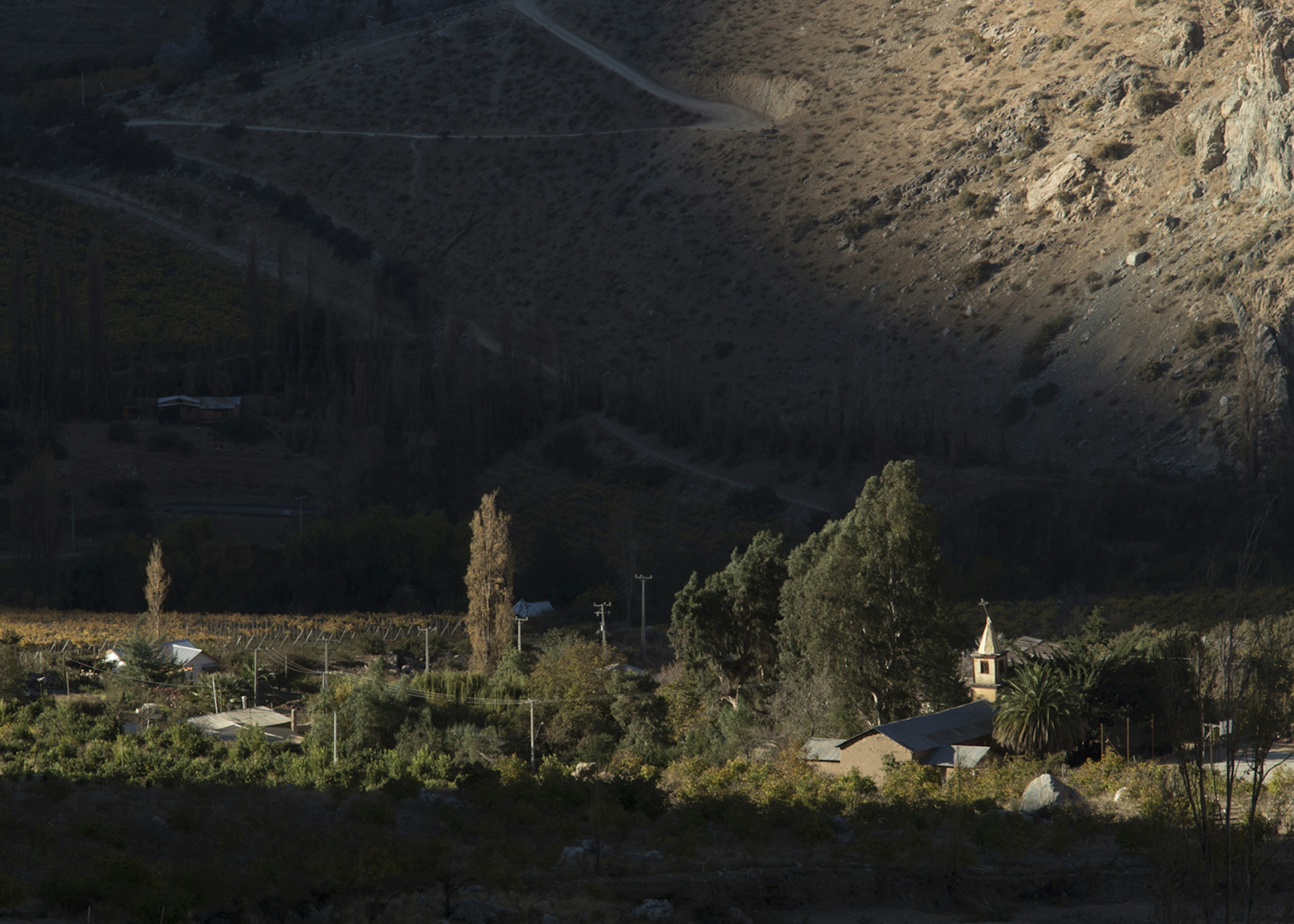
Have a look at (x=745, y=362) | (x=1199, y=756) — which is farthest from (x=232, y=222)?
(x=1199, y=756)

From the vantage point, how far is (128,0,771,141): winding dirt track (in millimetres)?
82625

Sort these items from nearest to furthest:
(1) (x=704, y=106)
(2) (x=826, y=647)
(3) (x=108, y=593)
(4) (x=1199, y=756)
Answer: (4) (x=1199, y=756), (2) (x=826, y=647), (3) (x=108, y=593), (1) (x=704, y=106)

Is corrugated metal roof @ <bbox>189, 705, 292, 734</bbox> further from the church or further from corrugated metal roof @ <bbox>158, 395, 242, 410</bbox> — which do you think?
corrugated metal roof @ <bbox>158, 395, 242, 410</bbox>

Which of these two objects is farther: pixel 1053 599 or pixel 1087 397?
pixel 1087 397

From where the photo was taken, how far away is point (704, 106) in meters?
85.1

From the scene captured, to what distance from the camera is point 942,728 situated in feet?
84.3

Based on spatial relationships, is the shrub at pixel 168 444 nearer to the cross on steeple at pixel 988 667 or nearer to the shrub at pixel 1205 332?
the shrub at pixel 1205 332

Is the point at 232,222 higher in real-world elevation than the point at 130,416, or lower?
higher

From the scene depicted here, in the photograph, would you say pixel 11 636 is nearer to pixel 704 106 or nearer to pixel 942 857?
pixel 942 857

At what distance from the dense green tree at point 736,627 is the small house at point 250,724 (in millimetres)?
9742

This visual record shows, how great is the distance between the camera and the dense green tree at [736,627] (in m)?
33.1

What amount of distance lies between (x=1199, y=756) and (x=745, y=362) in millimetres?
59703

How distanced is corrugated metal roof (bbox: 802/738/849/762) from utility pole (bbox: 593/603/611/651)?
427 inches

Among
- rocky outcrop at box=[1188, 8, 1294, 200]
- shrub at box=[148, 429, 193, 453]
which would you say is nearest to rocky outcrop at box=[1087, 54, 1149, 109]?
rocky outcrop at box=[1188, 8, 1294, 200]
